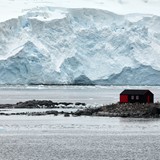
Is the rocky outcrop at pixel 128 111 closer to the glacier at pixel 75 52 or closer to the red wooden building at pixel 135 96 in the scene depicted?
the red wooden building at pixel 135 96

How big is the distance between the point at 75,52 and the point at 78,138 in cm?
6168

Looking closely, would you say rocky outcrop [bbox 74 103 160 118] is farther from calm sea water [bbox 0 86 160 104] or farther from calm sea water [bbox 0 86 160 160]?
calm sea water [bbox 0 86 160 104]

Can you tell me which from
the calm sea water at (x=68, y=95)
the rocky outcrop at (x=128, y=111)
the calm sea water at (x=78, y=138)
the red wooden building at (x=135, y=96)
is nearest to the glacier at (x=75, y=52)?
the calm sea water at (x=68, y=95)

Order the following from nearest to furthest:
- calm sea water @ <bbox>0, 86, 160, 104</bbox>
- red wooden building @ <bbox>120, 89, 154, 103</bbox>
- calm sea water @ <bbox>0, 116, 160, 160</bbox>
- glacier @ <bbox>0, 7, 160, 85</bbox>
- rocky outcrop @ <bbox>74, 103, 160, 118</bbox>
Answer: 1. calm sea water @ <bbox>0, 116, 160, 160</bbox>
2. rocky outcrop @ <bbox>74, 103, 160, 118</bbox>
3. red wooden building @ <bbox>120, 89, 154, 103</bbox>
4. calm sea water @ <bbox>0, 86, 160, 104</bbox>
5. glacier @ <bbox>0, 7, 160, 85</bbox>

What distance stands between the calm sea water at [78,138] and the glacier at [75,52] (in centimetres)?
4603

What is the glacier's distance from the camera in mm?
89000

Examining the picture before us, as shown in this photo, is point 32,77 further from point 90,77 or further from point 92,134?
point 92,134

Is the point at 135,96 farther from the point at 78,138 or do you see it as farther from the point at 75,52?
the point at 75,52

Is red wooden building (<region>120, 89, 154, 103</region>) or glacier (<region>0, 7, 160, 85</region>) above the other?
glacier (<region>0, 7, 160, 85</region>)

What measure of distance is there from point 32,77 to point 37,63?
2504 mm

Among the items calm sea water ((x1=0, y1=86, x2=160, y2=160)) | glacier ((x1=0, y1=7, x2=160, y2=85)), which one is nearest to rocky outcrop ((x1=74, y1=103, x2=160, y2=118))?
calm sea water ((x1=0, y1=86, x2=160, y2=160))

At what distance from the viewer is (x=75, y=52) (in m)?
92.0

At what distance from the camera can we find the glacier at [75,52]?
292 feet

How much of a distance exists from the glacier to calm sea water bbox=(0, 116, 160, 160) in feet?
151
